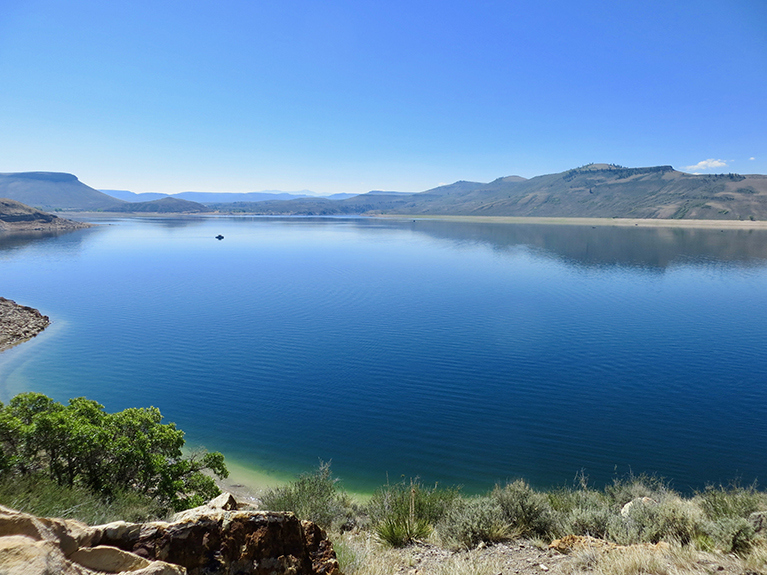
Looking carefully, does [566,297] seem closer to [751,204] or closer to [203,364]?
[203,364]

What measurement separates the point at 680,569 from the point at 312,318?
2405 centimetres

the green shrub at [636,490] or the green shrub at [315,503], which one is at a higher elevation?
the green shrub at [315,503]

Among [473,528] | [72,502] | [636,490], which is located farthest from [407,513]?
[636,490]

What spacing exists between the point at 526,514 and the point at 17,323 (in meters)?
30.2

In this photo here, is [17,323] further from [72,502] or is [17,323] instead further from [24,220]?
[24,220]

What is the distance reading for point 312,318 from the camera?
2800 cm

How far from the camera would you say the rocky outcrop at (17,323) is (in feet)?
77.5

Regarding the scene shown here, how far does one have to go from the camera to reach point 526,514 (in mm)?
7988

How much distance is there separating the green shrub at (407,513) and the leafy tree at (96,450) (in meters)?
3.51

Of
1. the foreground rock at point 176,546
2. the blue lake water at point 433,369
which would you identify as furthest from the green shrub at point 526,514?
the foreground rock at point 176,546

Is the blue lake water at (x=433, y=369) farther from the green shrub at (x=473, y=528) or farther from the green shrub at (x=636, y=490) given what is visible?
the green shrub at (x=473, y=528)

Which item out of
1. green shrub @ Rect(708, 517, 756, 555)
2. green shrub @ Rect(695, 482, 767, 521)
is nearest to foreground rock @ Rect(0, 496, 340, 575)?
green shrub @ Rect(708, 517, 756, 555)

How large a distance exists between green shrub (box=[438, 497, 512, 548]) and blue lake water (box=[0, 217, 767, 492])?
13.3 ft

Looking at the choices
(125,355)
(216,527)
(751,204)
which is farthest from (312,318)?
(751,204)
